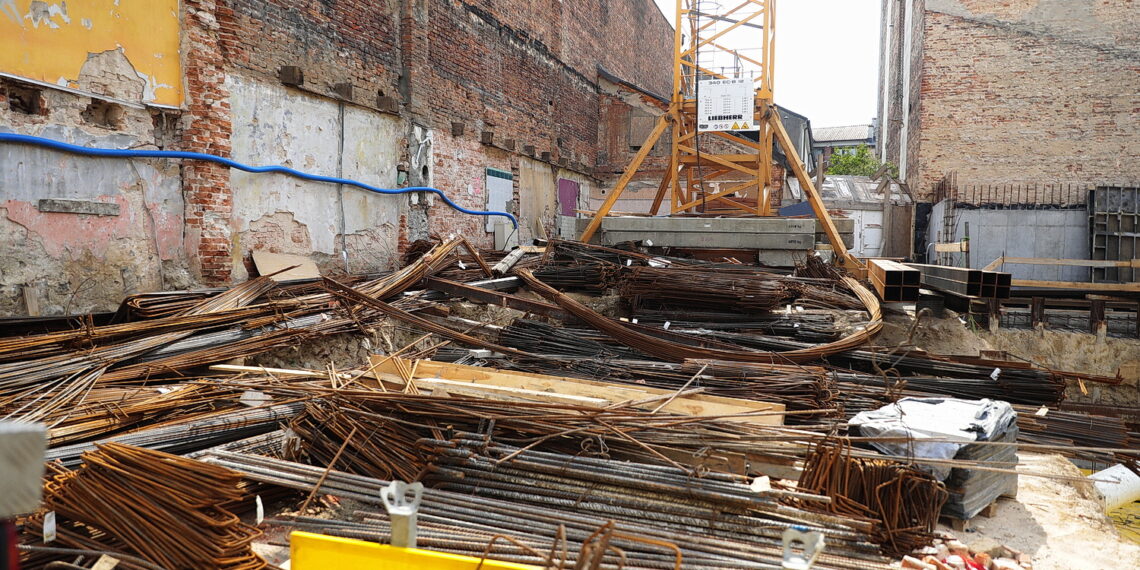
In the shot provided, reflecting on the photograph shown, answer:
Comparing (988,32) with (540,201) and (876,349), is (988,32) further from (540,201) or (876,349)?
(876,349)

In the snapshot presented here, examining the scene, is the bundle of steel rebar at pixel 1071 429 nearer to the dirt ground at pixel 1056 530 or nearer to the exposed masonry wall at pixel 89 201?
the dirt ground at pixel 1056 530

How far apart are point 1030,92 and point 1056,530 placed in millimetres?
15742

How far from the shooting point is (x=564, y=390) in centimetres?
475

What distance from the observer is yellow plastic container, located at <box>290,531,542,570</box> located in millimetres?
2383

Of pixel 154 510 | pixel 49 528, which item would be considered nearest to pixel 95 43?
pixel 49 528

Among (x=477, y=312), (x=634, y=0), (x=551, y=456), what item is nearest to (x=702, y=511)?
(x=551, y=456)

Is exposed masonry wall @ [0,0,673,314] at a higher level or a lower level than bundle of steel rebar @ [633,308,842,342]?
higher

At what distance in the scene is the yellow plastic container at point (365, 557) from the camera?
7.82ft

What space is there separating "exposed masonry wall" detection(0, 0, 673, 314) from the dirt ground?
288 inches

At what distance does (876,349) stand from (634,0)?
20.9 meters

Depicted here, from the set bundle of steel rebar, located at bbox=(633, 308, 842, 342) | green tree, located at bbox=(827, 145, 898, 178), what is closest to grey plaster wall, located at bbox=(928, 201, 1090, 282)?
bundle of steel rebar, located at bbox=(633, 308, 842, 342)

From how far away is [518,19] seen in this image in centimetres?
1512

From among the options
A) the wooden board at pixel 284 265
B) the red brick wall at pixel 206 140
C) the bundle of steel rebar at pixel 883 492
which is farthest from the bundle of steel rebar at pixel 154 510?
the wooden board at pixel 284 265

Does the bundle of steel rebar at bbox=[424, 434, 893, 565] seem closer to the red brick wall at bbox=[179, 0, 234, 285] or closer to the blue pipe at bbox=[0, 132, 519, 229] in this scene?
the blue pipe at bbox=[0, 132, 519, 229]
